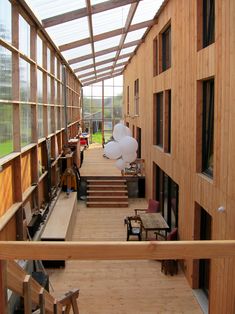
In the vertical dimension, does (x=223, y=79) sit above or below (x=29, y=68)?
below

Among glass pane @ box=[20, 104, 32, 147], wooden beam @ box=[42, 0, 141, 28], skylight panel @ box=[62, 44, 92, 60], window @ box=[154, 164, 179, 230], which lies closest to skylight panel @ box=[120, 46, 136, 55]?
skylight panel @ box=[62, 44, 92, 60]

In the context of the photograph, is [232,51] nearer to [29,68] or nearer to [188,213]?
[188,213]

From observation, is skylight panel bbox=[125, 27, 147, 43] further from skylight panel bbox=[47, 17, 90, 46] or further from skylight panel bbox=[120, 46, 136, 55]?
skylight panel bbox=[47, 17, 90, 46]

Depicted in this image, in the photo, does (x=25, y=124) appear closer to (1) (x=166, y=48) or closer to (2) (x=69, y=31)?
(2) (x=69, y=31)

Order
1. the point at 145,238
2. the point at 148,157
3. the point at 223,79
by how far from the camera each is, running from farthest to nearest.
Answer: the point at 148,157
the point at 145,238
the point at 223,79

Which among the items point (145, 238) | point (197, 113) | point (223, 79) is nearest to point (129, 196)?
point (145, 238)

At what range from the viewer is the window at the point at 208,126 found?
7.09m

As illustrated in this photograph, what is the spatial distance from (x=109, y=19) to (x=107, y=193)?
21.6 ft

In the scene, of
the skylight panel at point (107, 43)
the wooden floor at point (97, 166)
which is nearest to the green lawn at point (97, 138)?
the wooden floor at point (97, 166)

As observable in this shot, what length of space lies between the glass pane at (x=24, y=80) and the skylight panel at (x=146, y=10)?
3296 mm

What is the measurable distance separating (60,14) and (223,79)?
5076mm

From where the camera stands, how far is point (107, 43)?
14773mm

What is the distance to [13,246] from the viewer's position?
217 centimetres

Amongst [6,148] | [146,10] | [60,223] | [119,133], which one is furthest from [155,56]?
[6,148]
